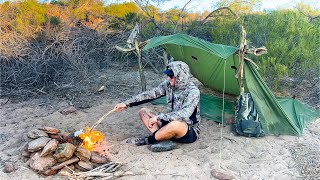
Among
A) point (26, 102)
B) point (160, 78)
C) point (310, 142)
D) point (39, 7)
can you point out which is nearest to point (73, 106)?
point (26, 102)

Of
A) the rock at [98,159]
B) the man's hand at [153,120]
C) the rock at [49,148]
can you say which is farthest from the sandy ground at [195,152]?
the man's hand at [153,120]

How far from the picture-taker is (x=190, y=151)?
12.4ft

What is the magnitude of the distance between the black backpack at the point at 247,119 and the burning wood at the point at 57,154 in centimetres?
179

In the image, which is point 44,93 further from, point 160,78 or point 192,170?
point 192,170

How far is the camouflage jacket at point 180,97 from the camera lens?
3746 mm

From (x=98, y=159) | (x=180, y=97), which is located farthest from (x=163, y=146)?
(x=98, y=159)

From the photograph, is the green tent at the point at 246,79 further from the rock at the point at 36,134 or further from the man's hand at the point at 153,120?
the rock at the point at 36,134

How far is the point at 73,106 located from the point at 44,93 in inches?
37.7

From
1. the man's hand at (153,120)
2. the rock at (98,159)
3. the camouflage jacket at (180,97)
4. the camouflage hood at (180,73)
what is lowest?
the rock at (98,159)

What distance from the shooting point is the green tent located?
13.6 feet

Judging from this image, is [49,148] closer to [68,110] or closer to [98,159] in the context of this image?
[98,159]

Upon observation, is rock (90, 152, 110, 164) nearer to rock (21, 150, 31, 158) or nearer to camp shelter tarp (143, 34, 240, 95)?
rock (21, 150, 31, 158)

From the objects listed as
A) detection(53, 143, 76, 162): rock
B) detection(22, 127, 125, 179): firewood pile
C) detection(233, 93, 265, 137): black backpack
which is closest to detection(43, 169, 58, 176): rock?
detection(22, 127, 125, 179): firewood pile

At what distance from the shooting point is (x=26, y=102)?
225 inches
